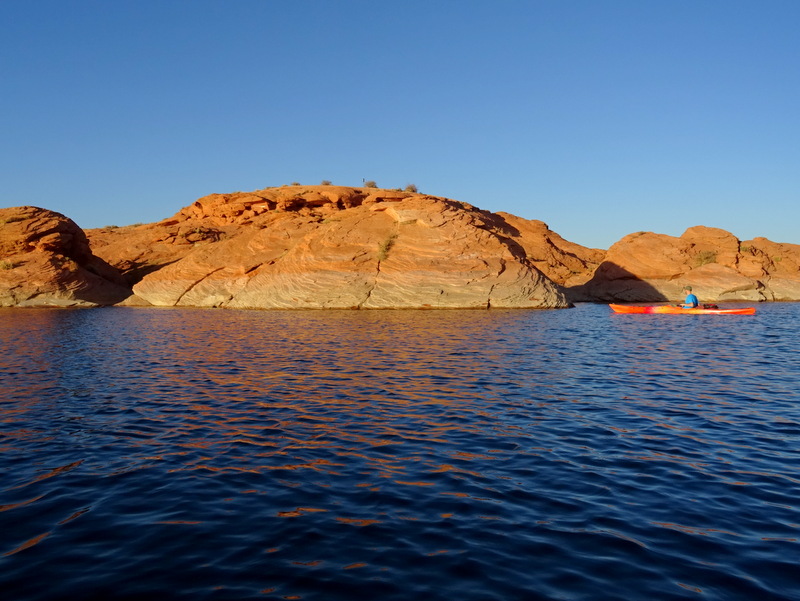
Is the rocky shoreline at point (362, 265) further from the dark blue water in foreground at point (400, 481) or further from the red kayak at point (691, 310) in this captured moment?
the dark blue water in foreground at point (400, 481)

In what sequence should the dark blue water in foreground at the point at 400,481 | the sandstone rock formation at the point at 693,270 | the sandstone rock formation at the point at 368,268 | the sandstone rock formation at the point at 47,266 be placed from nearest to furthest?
the dark blue water in foreground at the point at 400,481 → the sandstone rock formation at the point at 368,268 → the sandstone rock formation at the point at 47,266 → the sandstone rock formation at the point at 693,270

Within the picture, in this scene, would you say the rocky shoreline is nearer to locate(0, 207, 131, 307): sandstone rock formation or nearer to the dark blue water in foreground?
locate(0, 207, 131, 307): sandstone rock formation

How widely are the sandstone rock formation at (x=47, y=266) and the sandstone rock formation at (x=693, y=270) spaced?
45.2 metres

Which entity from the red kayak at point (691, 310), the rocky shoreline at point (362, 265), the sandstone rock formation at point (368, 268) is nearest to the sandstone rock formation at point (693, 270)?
the rocky shoreline at point (362, 265)

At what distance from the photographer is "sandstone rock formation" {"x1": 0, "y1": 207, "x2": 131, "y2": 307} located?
49406mm

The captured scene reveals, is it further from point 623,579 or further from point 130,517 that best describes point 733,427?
point 130,517

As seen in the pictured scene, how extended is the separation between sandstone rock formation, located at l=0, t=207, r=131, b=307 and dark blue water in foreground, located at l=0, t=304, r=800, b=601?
124ft

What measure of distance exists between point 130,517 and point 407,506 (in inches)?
120

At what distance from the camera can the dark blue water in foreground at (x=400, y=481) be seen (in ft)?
17.7

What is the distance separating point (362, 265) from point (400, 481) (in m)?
36.0

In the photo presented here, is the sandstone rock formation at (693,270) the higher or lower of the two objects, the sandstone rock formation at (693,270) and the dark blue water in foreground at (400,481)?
the higher

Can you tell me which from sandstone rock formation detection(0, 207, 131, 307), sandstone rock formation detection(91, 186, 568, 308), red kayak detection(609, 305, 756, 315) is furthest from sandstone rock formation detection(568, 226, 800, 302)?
sandstone rock formation detection(0, 207, 131, 307)

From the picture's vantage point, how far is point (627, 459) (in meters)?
8.66

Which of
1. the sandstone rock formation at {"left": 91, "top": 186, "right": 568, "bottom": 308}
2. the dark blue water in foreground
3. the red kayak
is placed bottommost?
the dark blue water in foreground
